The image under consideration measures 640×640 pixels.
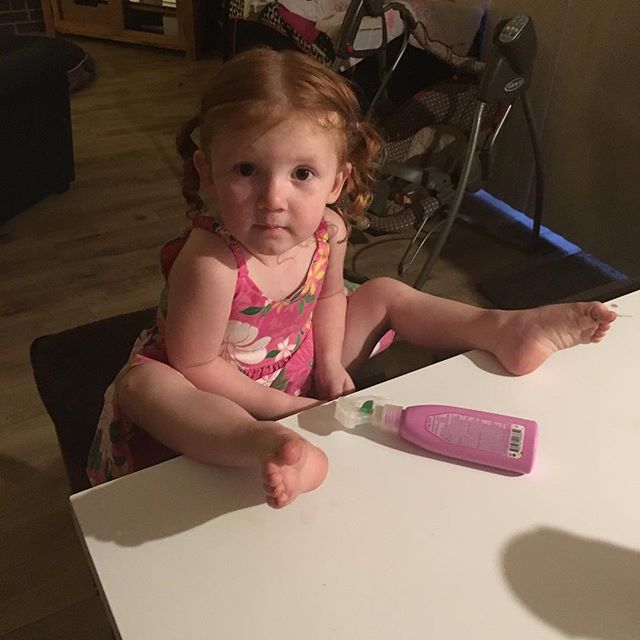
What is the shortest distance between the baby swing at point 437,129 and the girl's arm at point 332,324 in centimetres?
90

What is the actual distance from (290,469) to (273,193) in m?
0.33

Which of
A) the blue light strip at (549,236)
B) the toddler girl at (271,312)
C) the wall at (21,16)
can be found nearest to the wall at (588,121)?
the blue light strip at (549,236)

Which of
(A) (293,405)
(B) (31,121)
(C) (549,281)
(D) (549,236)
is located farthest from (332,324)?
(B) (31,121)

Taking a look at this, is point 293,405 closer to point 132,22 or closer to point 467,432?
point 467,432

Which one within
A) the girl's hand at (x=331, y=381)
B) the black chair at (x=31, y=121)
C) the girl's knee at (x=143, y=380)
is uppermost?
the girl's knee at (x=143, y=380)

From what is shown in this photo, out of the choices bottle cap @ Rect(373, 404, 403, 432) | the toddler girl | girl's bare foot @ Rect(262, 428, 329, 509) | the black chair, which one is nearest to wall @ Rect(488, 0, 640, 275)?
the toddler girl

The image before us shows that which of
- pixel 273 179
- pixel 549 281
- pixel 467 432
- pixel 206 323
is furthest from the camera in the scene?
pixel 549 281

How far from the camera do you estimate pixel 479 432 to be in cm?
72

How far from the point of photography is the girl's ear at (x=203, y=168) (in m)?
0.90

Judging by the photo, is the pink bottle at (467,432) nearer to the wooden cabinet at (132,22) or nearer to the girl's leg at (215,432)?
the girl's leg at (215,432)

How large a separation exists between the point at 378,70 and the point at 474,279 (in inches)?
28.0

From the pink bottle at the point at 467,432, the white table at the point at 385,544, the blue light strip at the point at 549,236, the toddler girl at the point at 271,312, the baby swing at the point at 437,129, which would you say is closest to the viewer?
the white table at the point at 385,544

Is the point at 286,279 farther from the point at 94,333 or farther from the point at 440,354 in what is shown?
the point at 94,333

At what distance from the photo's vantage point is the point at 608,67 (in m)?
2.10
